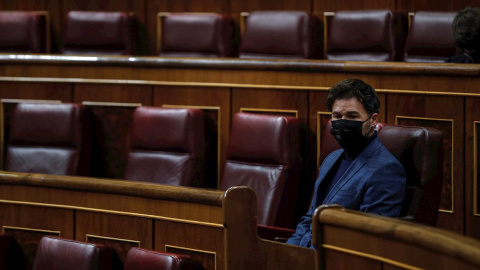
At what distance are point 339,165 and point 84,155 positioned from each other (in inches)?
15.3

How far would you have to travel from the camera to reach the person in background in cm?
76

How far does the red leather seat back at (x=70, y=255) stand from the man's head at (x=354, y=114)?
0.22 m

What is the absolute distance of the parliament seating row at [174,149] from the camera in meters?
0.79

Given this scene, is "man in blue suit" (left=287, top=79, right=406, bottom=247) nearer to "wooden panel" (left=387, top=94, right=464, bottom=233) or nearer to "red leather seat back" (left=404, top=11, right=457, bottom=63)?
"wooden panel" (left=387, top=94, right=464, bottom=233)

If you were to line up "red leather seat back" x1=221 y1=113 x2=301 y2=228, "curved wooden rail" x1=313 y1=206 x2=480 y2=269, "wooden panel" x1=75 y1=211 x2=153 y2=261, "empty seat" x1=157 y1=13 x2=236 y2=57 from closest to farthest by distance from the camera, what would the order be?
"curved wooden rail" x1=313 y1=206 x2=480 y2=269, "wooden panel" x1=75 y1=211 x2=153 y2=261, "red leather seat back" x1=221 y1=113 x2=301 y2=228, "empty seat" x1=157 y1=13 x2=236 y2=57

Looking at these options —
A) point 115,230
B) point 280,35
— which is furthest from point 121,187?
point 280,35

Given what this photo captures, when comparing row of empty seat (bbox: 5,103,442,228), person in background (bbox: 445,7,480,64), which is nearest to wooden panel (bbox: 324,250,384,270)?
row of empty seat (bbox: 5,103,442,228)

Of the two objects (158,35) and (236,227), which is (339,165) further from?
(158,35)

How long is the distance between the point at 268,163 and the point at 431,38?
0.83ft

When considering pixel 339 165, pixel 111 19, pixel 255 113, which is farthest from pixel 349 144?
pixel 111 19

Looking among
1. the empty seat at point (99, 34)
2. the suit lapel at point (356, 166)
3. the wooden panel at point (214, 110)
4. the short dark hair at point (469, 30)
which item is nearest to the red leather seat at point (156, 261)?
the suit lapel at point (356, 166)

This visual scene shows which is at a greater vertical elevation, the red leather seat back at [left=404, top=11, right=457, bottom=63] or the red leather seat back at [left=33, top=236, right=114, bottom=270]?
the red leather seat back at [left=404, top=11, right=457, bottom=63]

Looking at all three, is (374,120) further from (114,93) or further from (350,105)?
(114,93)

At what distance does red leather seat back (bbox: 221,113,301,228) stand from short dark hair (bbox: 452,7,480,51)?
18cm
